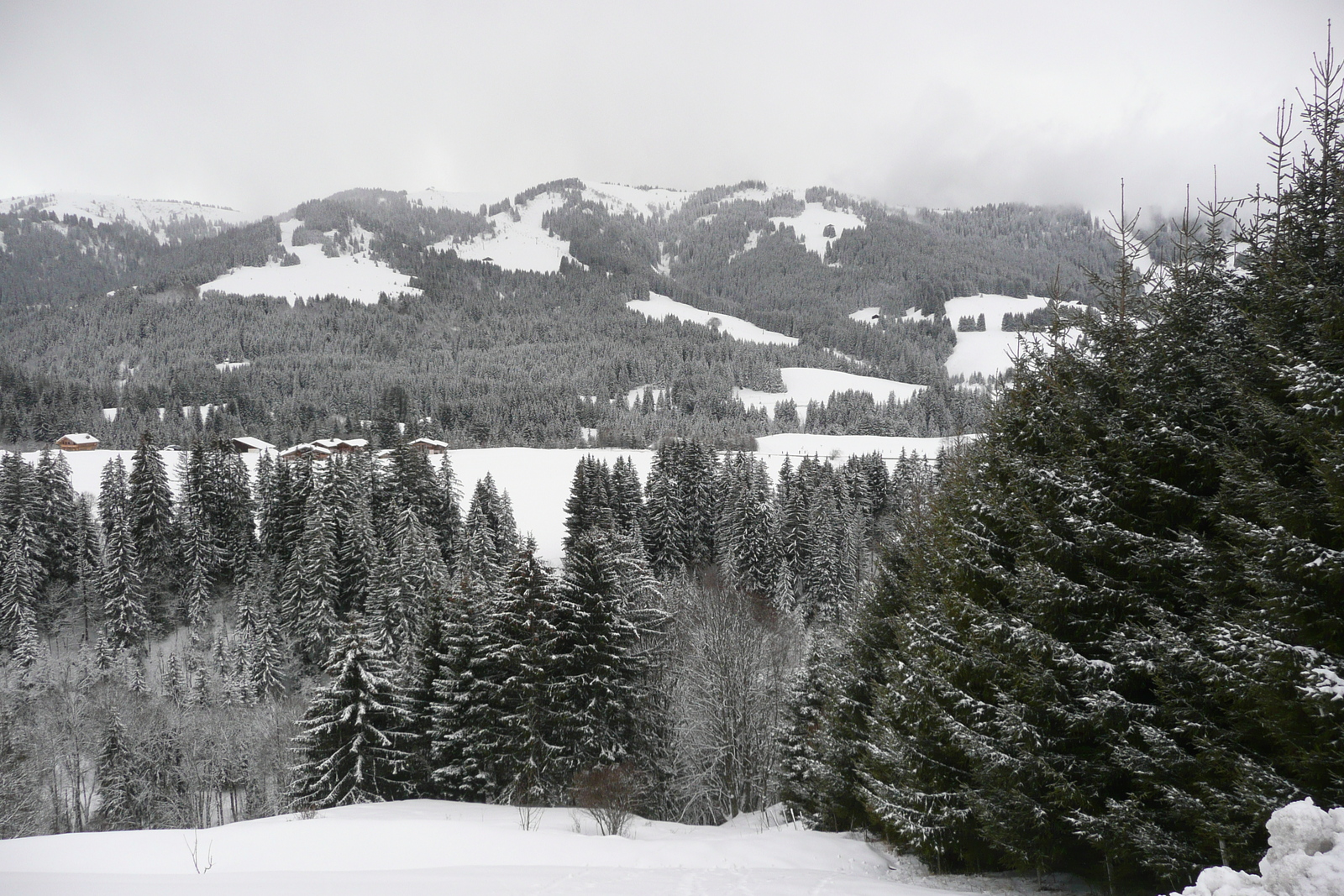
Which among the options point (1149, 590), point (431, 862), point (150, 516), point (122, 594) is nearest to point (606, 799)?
point (431, 862)

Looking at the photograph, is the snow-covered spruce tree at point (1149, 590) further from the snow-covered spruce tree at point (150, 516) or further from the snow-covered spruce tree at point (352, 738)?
the snow-covered spruce tree at point (150, 516)

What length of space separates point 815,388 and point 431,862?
16787 cm

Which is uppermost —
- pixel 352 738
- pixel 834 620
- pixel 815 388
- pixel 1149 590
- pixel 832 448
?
pixel 815 388

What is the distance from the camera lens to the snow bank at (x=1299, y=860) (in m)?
3.87

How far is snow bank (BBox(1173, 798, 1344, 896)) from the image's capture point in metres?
3.87

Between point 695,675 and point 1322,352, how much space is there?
22287mm

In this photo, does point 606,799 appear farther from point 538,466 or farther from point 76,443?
point 76,443

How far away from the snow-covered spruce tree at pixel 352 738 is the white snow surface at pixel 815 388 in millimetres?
129476

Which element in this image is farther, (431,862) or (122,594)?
(122,594)

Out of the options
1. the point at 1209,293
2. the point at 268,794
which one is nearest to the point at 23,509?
the point at 268,794

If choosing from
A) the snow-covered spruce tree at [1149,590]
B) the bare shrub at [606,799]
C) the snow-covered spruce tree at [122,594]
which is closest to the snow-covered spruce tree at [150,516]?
the snow-covered spruce tree at [122,594]

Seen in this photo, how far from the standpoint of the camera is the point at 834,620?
96.2 ft

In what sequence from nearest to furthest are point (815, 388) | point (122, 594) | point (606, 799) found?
point (606, 799) → point (122, 594) → point (815, 388)

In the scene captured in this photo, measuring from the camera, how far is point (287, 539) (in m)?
48.8
